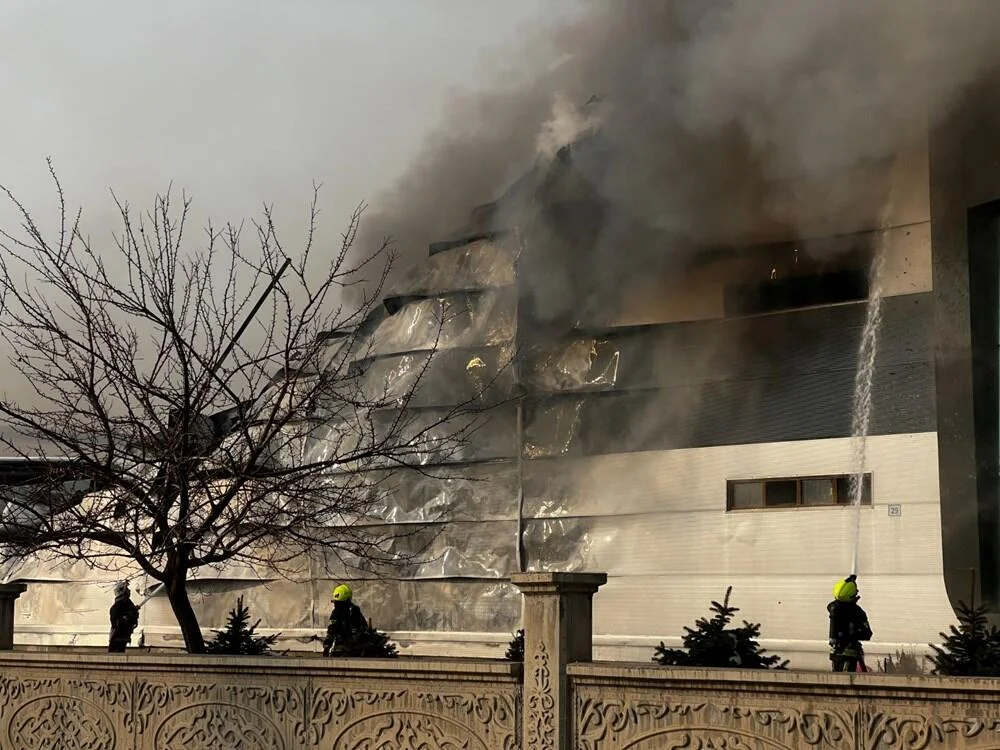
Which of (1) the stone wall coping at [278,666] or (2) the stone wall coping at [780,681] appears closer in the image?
(2) the stone wall coping at [780,681]

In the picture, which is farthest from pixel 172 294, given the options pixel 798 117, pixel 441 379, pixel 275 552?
pixel 798 117

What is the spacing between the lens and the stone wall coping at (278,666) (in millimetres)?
9047

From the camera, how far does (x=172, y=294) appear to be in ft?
48.5

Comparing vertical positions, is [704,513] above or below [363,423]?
below

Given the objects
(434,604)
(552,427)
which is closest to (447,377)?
(552,427)

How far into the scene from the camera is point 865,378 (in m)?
16.8

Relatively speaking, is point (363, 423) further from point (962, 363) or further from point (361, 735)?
point (361, 735)

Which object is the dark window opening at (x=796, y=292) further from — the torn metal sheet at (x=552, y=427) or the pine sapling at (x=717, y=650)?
the pine sapling at (x=717, y=650)

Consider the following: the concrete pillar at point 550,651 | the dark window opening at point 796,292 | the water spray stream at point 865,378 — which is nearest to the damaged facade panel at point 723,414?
the water spray stream at point 865,378

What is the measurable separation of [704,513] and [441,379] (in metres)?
5.07

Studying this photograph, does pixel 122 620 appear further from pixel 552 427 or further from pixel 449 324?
pixel 449 324

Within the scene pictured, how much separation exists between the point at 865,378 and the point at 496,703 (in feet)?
30.5

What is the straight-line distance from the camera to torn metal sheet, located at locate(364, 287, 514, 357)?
67.4 feet

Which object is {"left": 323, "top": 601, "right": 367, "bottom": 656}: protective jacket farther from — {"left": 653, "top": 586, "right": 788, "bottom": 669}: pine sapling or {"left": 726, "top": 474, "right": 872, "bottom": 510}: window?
{"left": 726, "top": 474, "right": 872, "bottom": 510}: window
